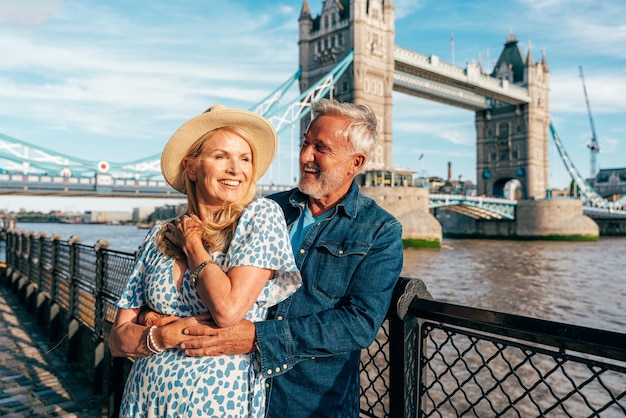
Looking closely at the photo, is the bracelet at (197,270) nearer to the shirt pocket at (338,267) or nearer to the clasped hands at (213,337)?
the clasped hands at (213,337)

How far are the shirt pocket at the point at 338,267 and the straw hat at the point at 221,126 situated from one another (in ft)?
1.22

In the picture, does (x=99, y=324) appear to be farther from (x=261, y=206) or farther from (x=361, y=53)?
(x=361, y=53)

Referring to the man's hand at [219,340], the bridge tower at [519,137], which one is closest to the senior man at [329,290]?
the man's hand at [219,340]

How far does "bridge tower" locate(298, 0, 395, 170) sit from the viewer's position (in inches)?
1417

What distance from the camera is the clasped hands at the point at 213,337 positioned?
1372mm

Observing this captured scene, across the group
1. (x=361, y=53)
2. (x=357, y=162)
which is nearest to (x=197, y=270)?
(x=357, y=162)

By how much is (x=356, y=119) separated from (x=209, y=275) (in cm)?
74

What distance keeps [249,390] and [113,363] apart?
77.6 inches

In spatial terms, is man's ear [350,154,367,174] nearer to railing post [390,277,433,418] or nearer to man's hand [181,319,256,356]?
railing post [390,277,433,418]

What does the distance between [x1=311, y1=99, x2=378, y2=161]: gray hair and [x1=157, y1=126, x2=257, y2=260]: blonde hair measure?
0.97ft

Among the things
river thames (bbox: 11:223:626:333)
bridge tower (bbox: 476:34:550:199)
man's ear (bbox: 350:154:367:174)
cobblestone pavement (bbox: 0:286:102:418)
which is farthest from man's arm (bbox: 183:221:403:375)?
bridge tower (bbox: 476:34:550:199)

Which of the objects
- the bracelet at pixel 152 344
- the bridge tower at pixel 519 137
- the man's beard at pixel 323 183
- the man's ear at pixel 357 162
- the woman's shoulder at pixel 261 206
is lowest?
the bracelet at pixel 152 344

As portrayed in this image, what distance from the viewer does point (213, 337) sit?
137 centimetres

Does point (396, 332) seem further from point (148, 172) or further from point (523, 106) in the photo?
point (523, 106)
